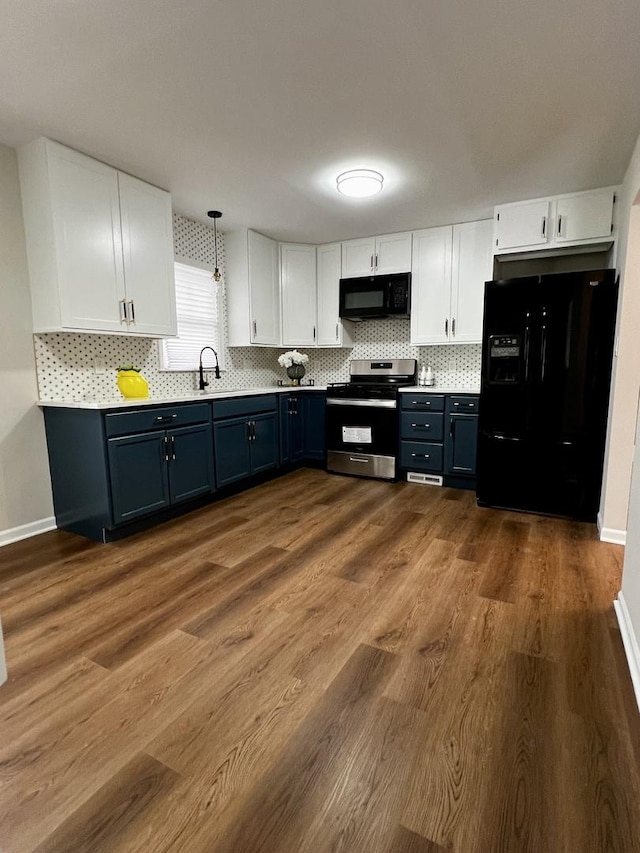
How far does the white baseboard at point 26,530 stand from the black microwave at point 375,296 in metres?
3.26

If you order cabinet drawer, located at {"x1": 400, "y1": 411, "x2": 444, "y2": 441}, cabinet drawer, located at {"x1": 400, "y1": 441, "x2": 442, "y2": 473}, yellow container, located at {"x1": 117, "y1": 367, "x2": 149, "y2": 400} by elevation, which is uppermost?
yellow container, located at {"x1": 117, "y1": 367, "x2": 149, "y2": 400}

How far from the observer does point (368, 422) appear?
421cm

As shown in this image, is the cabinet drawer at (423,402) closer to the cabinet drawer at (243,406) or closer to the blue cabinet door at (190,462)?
the cabinet drawer at (243,406)

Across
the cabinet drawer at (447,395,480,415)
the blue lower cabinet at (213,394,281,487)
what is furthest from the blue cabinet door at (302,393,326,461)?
the cabinet drawer at (447,395,480,415)

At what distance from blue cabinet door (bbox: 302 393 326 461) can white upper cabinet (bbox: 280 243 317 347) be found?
68 centimetres

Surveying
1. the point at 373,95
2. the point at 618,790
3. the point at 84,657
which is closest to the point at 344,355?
the point at 373,95

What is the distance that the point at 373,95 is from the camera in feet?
6.89

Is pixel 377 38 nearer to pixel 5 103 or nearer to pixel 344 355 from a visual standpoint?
pixel 5 103

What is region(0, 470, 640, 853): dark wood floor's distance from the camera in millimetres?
1071

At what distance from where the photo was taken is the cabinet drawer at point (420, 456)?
157 inches

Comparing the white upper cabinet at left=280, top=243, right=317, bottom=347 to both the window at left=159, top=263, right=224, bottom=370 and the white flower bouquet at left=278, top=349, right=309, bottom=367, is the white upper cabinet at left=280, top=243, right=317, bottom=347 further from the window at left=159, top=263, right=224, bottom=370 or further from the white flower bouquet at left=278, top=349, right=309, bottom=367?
the window at left=159, top=263, right=224, bottom=370

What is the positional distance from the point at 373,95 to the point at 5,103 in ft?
6.10

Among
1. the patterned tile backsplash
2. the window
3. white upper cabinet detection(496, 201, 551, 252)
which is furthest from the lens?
the window

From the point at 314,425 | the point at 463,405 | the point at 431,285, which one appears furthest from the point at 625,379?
the point at 314,425
